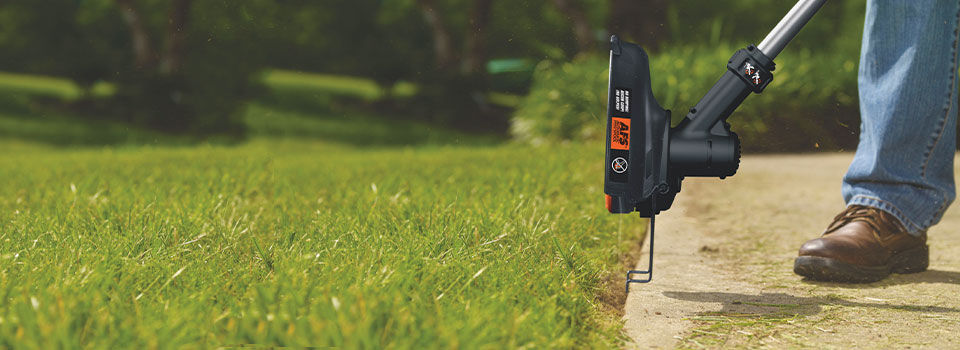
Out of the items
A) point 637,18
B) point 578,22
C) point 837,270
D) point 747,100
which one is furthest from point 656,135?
point 578,22

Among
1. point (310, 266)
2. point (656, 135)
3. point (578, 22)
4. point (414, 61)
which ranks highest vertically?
point (578, 22)

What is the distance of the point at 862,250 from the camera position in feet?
7.16

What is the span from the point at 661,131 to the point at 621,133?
0.12 meters

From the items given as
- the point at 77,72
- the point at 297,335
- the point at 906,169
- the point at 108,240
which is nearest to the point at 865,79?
the point at 906,169

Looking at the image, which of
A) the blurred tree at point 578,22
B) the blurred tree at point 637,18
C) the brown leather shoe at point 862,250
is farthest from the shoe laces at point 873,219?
the blurred tree at point 578,22

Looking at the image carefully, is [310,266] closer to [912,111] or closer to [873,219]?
[873,219]

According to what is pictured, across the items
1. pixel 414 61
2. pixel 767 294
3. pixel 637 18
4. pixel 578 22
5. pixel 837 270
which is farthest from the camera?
pixel 414 61

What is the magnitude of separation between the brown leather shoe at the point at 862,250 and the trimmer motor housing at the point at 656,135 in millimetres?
547

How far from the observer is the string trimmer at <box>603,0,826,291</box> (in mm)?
1730

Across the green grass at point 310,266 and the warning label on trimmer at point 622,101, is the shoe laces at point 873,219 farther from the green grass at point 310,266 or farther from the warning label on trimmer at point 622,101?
the warning label on trimmer at point 622,101

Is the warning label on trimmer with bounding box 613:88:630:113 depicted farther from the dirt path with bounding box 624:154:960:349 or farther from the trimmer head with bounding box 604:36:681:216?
the dirt path with bounding box 624:154:960:349

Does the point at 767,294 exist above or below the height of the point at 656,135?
below

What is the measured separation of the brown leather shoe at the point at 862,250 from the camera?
217 centimetres

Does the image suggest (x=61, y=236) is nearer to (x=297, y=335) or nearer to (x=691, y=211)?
(x=297, y=335)
